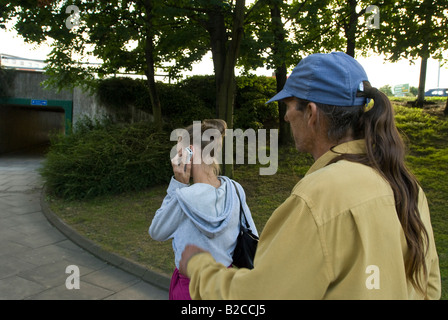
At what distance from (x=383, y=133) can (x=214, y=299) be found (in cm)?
74

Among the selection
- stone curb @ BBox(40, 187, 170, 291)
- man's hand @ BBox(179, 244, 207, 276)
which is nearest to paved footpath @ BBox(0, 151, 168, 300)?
stone curb @ BBox(40, 187, 170, 291)

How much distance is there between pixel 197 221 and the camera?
2.01 metres

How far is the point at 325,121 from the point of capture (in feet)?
4.07

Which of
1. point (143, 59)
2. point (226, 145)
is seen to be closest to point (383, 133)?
point (226, 145)

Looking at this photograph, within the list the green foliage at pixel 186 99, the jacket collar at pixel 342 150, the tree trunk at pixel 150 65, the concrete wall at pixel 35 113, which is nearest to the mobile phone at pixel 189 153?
the jacket collar at pixel 342 150

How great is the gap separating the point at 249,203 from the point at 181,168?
5.86 meters

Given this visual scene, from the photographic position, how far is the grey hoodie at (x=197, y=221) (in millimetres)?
2033

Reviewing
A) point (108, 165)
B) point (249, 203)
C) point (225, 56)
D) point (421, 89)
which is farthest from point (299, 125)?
point (421, 89)

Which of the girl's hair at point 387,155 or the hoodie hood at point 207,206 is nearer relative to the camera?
the girl's hair at point 387,155

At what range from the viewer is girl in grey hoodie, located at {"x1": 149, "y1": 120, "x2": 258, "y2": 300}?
2.04m

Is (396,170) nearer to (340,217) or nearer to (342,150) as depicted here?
(342,150)

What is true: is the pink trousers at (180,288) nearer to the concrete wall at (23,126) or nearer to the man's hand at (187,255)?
the man's hand at (187,255)

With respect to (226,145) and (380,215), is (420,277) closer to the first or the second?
(380,215)

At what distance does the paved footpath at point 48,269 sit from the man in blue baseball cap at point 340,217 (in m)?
3.63
